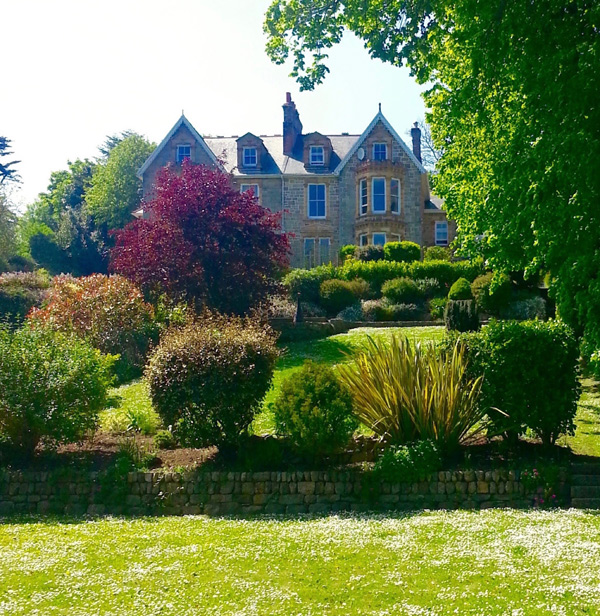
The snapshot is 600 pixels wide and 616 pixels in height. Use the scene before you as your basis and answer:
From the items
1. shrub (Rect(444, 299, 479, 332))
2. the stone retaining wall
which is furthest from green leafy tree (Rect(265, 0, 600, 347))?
shrub (Rect(444, 299, 479, 332))

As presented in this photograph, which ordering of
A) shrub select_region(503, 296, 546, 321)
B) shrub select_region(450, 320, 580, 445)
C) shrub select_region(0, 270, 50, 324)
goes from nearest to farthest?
shrub select_region(450, 320, 580, 445), shrub select_region(503, 296, 546, 321), shrub select_region(0, 270, 50, 324)

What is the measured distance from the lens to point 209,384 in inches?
383

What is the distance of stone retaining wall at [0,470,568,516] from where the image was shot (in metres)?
9.13

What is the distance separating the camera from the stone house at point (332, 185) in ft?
122

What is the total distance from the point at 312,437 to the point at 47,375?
3920 mm

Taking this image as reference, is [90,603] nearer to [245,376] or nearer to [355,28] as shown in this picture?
[245,376]

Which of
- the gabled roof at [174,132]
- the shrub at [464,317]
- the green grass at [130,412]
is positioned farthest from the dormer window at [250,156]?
the green grass at [130,412]

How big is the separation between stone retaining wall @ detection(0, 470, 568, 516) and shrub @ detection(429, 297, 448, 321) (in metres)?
14.9

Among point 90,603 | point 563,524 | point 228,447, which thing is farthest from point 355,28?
point 90,603

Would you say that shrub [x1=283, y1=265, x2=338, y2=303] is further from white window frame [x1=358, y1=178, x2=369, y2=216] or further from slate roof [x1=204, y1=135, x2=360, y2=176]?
slate roof [x1=204, y1=135, x2=360, y2=176]

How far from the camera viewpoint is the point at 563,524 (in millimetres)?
7910

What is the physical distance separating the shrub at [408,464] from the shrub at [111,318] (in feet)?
31.5

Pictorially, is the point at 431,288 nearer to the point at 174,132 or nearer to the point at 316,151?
the point at 316,151

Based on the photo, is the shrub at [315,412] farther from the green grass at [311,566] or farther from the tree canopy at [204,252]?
the tree canopy at [204,252]
